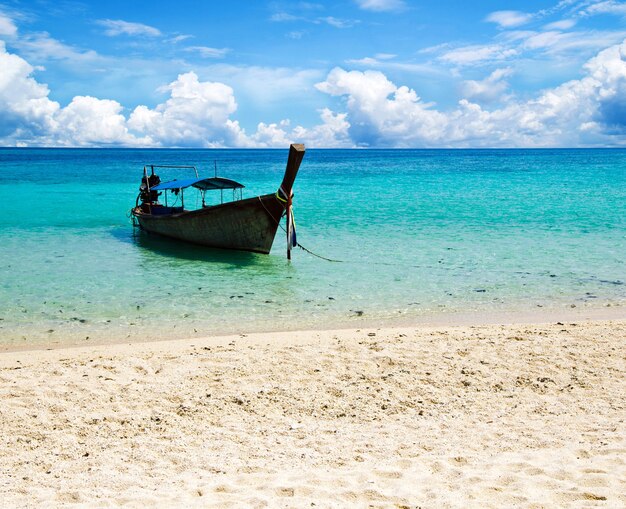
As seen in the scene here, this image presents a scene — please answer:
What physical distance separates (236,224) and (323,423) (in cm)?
1099

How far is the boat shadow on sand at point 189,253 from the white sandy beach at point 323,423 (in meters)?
7.02

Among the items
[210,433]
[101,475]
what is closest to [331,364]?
[210,433]

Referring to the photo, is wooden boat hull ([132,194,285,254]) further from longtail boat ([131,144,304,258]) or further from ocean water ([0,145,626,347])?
ocean water ([0,145,626,347])

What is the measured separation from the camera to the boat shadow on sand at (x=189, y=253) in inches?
597

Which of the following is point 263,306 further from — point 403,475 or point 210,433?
point 403,475

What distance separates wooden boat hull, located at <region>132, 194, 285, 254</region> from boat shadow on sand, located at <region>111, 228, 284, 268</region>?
0.23 meters

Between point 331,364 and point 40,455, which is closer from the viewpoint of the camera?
point 40,455

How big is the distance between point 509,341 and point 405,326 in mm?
1987

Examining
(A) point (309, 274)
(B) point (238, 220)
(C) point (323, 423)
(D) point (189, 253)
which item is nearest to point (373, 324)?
(A) point (309, 274)

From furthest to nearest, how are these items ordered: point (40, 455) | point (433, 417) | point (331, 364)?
point (331, 364)
point (433, 417)
point (40, 455)

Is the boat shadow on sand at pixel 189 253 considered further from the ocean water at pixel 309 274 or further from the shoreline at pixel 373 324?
the shoreline at pixel 373 324

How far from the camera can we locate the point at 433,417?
5.65 metres

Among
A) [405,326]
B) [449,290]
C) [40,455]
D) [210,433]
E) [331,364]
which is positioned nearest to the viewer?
[40,455]

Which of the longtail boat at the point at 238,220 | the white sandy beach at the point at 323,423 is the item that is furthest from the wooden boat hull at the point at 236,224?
the white sandy beach at the point at 323,423
